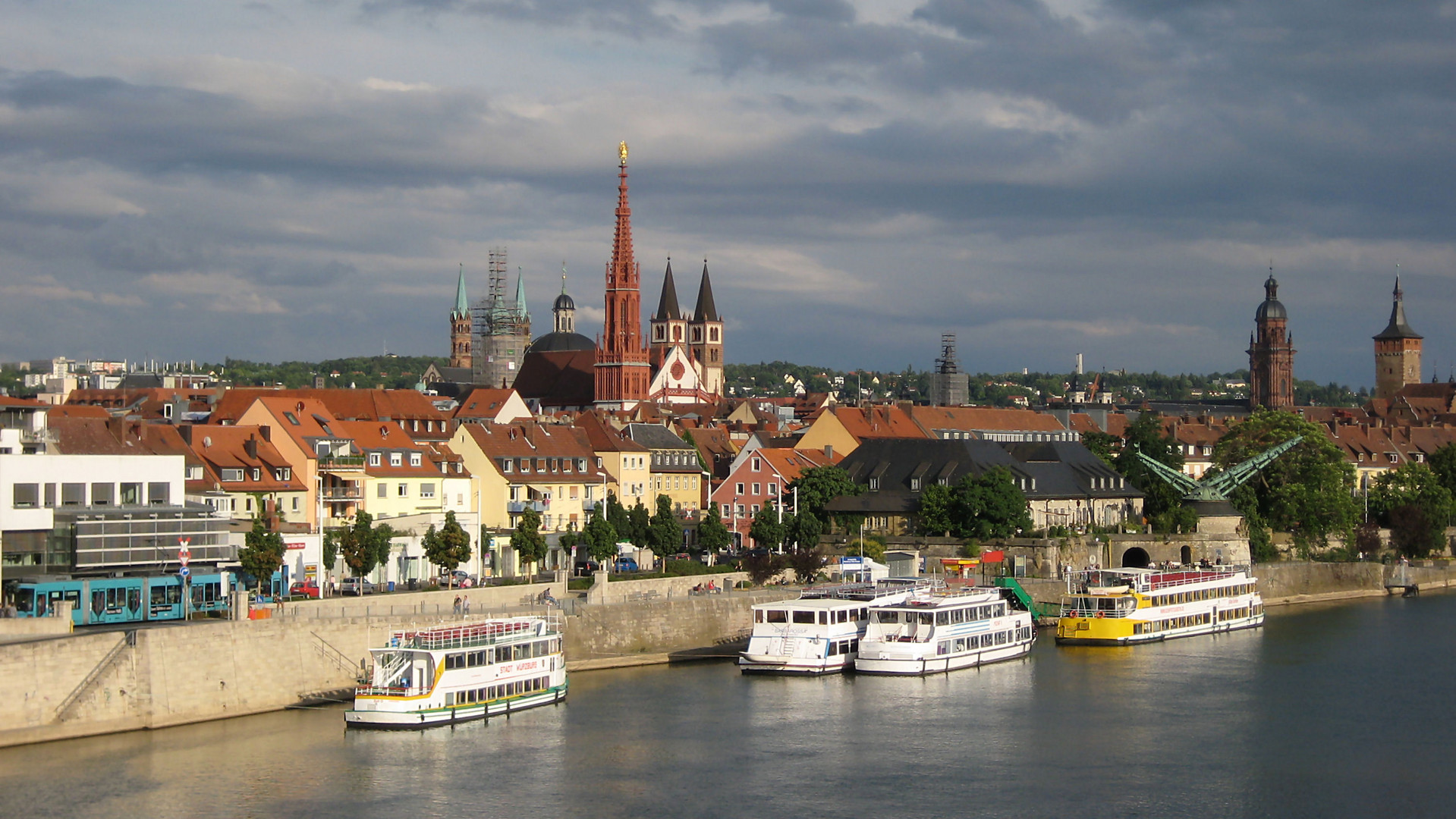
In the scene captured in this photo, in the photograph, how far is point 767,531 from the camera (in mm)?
77688

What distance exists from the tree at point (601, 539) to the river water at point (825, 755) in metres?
11.0

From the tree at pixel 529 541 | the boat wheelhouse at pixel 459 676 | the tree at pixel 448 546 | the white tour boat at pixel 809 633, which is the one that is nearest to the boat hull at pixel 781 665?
the white tour boat at pixel 809 633

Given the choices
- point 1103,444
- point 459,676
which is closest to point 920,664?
point 459,676

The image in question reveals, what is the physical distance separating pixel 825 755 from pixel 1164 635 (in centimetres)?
3008

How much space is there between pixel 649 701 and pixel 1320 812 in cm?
1898

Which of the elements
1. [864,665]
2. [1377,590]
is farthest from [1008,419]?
[864,665]

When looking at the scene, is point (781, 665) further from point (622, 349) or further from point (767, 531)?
point (622, 349)

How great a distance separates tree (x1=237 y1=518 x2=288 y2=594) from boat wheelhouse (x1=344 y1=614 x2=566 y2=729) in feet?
20.7

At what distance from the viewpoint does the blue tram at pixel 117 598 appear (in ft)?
165

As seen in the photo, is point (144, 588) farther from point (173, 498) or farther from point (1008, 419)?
point (1008, 419)

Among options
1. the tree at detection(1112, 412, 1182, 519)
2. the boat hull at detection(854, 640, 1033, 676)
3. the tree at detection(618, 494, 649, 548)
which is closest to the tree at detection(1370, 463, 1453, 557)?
the tree at detection(1112, 412, 1182, 519)

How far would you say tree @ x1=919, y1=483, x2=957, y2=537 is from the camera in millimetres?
82812

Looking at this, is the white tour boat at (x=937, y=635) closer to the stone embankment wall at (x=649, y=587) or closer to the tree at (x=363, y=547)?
the stone embankment wall at (x=649, y=587)

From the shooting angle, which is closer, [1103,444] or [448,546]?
[448,546]
